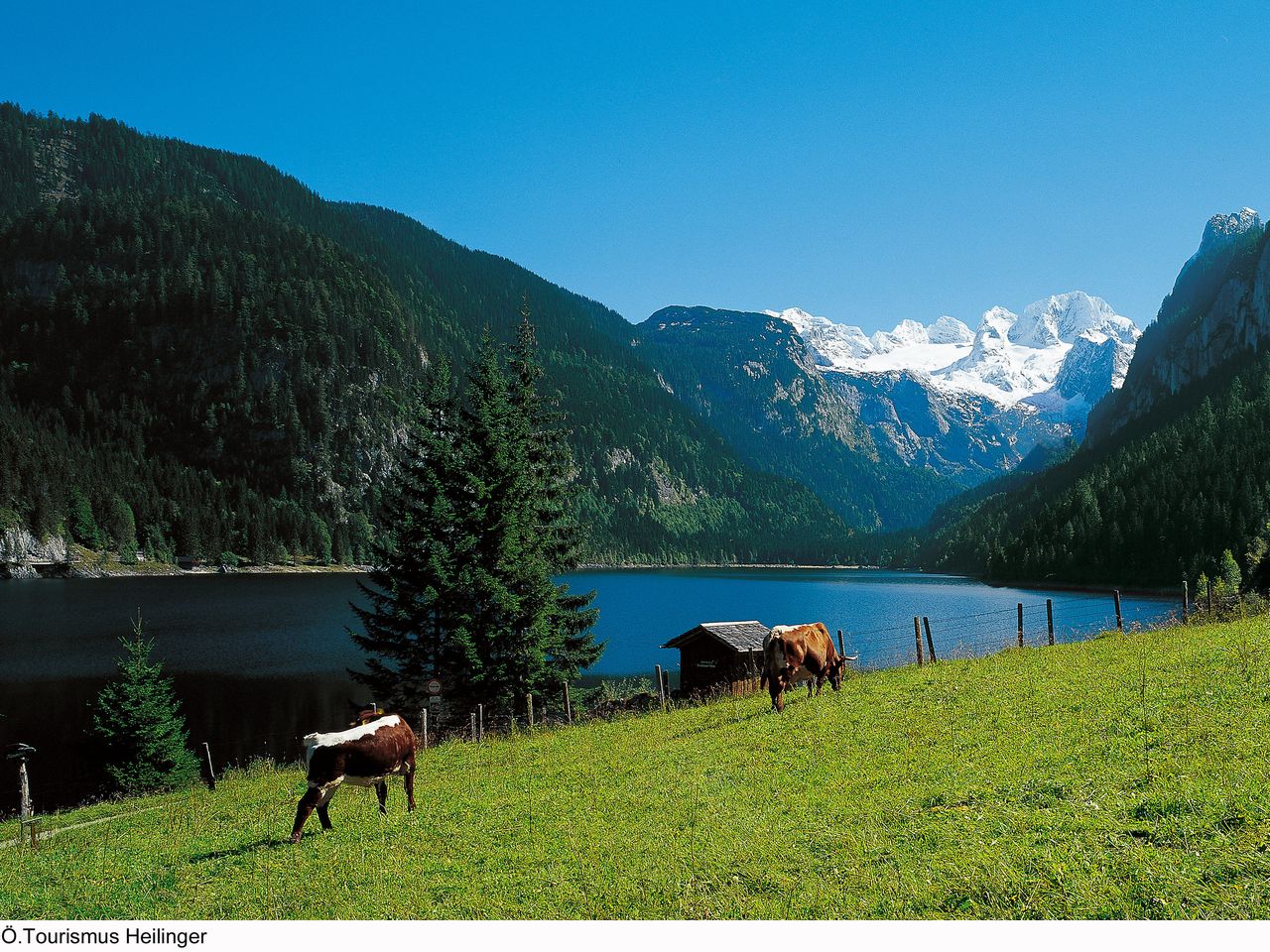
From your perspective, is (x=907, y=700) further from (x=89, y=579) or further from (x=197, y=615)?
(x=89, y=579)

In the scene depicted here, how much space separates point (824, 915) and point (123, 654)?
268ft

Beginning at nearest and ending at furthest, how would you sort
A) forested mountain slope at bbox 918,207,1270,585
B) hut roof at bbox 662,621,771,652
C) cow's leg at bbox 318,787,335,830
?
cow's leg at bbox 318,787,335,830
hut roof at bbox 662,621,771,652
forested mountain slope at bbox 918,207,1270,585

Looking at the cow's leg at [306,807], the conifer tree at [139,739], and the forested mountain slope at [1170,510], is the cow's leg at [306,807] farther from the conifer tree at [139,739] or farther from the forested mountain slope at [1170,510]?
the forested mountain slope at [1170,510]

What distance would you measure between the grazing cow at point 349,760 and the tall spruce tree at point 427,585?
66.8ft

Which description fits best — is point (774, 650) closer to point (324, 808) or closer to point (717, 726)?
point (717, 726)

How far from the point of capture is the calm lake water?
4760cm

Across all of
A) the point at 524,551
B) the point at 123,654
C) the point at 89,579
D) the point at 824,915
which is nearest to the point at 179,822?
the point at 824,915

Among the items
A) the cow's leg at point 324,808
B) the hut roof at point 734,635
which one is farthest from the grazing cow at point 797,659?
the hut roof at point 734,635

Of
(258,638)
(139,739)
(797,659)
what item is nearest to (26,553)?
(258,638)

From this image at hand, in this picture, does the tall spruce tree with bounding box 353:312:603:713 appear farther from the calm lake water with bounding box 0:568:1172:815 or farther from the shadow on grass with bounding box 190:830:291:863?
the shadow on grass with bounding box 190:830:291:863

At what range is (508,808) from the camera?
16.0 m

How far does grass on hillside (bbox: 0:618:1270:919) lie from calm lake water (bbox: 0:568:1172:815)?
→ 16.7 m

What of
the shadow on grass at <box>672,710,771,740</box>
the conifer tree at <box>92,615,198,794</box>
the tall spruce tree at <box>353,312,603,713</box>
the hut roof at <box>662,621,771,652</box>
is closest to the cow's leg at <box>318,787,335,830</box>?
the shadow on grass at <box>672,710,771,740</box>

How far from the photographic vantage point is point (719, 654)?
45125 millimetres
